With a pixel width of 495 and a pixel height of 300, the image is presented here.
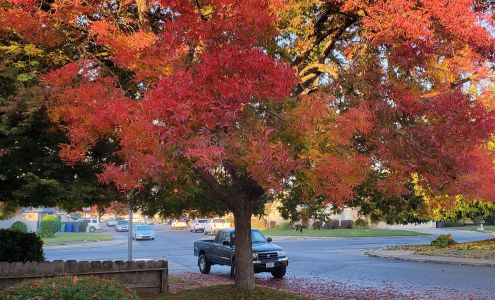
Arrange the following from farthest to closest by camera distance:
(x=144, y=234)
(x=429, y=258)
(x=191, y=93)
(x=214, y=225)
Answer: (x=214, y=225) < (x=144, y=234) < (x=429, y=258) < (x=191, y=93)

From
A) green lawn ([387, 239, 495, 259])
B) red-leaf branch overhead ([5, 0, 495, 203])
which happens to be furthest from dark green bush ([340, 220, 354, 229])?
red-leaf branch overhead ([5, 0, 495, 203])

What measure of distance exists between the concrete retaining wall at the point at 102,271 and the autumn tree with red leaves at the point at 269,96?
130 inches

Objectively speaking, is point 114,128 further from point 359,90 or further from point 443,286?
point 443,286

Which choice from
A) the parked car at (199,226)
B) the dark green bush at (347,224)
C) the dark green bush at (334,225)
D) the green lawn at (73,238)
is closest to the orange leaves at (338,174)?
the green lawn at (73,238)

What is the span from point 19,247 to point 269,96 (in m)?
9.41

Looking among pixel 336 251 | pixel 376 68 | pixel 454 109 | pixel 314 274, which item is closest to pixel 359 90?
pixel 376 68

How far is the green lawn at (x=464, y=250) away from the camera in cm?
2358

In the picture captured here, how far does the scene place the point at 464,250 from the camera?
2559 cm

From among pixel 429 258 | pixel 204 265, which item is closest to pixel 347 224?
pixel 429 258

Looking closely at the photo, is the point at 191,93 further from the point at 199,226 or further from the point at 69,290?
the point at 199,226

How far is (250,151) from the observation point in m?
6.83

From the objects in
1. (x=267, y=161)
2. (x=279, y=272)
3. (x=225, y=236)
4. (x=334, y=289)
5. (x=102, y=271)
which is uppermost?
(x=267, y=161)

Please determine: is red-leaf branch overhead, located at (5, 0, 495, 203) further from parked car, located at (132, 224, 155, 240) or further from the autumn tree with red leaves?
parked car, located at (132, 224, 155, 240)

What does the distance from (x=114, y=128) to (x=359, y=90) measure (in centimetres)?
407
